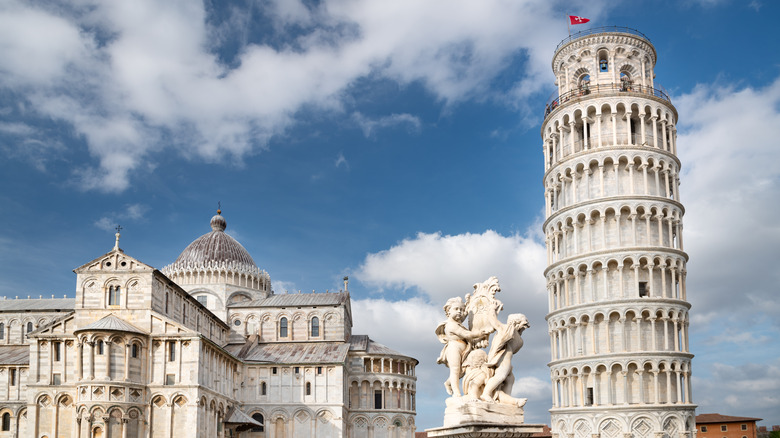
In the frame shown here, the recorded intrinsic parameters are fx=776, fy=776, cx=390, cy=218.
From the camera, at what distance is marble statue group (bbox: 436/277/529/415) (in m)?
13.1

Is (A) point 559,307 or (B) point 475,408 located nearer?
(B) point 475,408

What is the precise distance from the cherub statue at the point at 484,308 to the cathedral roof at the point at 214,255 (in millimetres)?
81143

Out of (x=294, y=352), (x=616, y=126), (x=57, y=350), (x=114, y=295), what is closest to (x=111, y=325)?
(x=114, y=295)

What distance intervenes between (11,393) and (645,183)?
2421 inches

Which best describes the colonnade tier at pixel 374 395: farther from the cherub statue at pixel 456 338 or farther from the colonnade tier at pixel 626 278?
the cherub statue at pixel 456 338

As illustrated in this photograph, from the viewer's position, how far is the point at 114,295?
64.1 metres

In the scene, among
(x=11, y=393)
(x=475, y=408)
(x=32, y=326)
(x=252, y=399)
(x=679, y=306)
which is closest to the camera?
(x=475, y=408)

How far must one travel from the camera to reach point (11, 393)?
74750 millimetres

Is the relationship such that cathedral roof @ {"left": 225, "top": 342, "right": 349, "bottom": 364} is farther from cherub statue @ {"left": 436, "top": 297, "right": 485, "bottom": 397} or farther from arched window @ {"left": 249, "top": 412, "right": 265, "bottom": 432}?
cherub statue @ {"left": 436, "top": 297, "right": 485, "bottom": 397}

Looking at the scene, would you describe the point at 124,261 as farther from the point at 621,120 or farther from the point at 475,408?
the point at 475,408

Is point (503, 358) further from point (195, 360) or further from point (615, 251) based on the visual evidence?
point (195, 360)

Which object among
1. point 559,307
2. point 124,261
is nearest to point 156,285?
point 124,261

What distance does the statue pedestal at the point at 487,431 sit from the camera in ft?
39.2

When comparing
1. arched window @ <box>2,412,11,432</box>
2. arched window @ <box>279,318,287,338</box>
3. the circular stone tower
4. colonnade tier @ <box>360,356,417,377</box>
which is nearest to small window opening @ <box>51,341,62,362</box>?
arched window @ <box>2,412,11,432</box>
